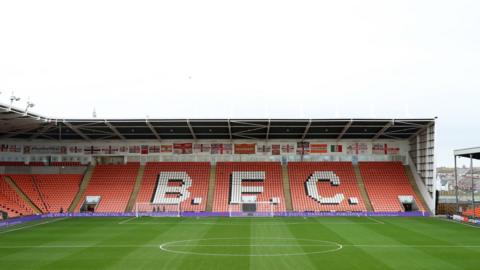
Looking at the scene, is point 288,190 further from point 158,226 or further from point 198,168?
point 158,226

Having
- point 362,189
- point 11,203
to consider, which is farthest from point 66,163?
point 362,189

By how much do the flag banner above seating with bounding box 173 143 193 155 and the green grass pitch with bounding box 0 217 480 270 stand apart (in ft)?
56.2

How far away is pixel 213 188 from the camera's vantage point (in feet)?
193

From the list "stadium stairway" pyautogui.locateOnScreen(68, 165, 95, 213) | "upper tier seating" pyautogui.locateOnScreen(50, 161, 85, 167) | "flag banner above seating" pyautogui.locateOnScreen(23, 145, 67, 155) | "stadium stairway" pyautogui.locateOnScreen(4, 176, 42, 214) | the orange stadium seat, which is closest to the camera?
"stadium stairway" pyautogui.locateOnScreen(4, 176, 42, 214)

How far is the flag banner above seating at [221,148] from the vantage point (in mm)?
62875

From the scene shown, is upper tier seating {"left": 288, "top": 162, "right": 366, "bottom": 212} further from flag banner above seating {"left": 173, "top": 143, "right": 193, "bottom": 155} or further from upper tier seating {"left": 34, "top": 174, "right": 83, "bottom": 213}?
upper tier seating {"left": 34, "top": 174, "right": 83, "bottom": 213}

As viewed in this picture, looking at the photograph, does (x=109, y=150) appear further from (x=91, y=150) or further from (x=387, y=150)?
(x=387, y=150)

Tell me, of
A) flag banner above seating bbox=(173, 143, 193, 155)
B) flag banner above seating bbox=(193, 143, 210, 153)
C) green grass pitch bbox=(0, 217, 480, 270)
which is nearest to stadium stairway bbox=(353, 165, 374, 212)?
green grass pitch bbox=(0, 217, 480, 270)

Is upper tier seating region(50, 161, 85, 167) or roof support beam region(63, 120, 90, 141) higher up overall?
roof support beam region(63, 120, 90, 141)

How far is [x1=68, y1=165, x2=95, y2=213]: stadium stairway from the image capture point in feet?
182

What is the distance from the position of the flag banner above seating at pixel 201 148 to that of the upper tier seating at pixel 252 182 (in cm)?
232

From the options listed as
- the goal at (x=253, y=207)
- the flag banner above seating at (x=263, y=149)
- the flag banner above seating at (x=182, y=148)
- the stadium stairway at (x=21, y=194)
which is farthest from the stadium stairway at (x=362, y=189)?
the stadium stairway at (x=21, y=194)

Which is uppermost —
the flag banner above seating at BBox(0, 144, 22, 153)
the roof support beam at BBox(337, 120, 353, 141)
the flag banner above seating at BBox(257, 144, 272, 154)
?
the roof support beam at BBox(337, 120, 353, 141)

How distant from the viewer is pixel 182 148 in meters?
62.9
